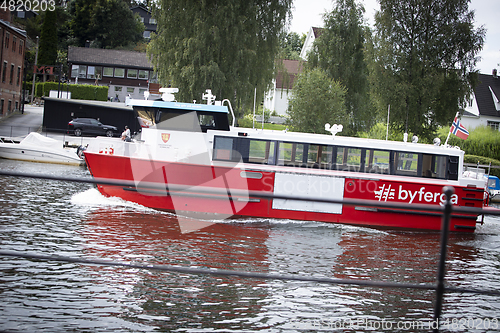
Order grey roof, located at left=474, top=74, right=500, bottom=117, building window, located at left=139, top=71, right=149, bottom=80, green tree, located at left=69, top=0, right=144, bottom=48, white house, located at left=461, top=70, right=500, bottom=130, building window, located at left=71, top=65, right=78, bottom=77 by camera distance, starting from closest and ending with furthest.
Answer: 1. white house, located at left=461, top=70, right=500, bottom=130
2. grey roof, located at left=474, top=74, right=500, bottom=117
3. building window, located at left=71, top=65, right=78, bottom=77
4. building window, located at left=139, top=71, right=149, bottom=80
5. green tree, located at left=69, top=0, right=144, bottom=48

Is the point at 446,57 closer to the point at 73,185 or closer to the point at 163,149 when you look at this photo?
the point at 163,149

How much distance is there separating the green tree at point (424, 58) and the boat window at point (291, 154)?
1396 cm

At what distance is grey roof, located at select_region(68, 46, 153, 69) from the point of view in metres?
62.4

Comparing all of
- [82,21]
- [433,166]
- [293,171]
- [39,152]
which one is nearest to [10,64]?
[39,152]

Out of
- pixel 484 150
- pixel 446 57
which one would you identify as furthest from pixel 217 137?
pixel 484 150

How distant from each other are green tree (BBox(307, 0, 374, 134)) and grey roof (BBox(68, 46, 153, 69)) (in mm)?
38937

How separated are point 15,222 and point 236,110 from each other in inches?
650

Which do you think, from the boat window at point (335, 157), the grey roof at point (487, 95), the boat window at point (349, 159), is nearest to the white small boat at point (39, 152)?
the boat window at point (335, 157)

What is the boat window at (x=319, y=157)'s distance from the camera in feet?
42.3

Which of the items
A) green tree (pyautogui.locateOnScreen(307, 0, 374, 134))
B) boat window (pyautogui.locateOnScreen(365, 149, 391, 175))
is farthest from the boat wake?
green tree (pyautogui.locateOnScreen(307, 0, 374, 134))

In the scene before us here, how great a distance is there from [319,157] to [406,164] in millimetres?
2693

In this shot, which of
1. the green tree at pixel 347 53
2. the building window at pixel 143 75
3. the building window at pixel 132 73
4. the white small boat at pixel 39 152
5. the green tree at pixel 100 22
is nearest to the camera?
the white small boat at pixel 39 152

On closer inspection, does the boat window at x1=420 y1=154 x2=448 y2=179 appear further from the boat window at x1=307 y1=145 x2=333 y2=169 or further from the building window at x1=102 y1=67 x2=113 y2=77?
the building window at x1=102 y1=67 x2=113 y2=77

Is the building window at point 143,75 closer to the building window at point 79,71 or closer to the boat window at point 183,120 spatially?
the building window at point 79,71
